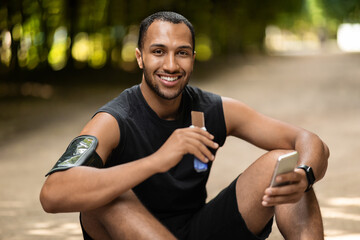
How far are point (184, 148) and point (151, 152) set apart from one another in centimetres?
51

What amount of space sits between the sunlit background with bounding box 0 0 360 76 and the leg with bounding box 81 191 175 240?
40.5ft

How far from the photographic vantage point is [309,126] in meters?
9.05

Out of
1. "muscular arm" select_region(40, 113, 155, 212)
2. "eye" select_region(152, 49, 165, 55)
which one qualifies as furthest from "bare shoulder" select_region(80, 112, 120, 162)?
"eye" select_region(152, 49, 165, 55)

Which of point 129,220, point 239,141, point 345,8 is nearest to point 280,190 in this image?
point 129,220

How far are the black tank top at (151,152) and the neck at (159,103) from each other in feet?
0.12

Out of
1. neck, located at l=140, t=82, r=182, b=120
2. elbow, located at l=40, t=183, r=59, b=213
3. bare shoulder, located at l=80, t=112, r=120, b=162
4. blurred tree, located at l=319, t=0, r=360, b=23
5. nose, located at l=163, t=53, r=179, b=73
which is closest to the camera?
elbow, located at l=40, t=183, r=59, b=213

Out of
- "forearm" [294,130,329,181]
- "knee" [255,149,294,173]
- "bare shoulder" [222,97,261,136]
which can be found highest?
"bare shoulder" [222,97,261,136]

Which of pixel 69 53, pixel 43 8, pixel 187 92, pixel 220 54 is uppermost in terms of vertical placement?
pixel 187 92

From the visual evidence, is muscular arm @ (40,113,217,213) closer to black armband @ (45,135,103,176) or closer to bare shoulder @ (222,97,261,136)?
black armband @ (45,135,103,176)

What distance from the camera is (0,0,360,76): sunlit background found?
1536 centimetres

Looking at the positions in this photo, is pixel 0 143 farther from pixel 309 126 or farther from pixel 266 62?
pixel 266 62

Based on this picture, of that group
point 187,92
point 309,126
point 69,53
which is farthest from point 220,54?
point 187,92

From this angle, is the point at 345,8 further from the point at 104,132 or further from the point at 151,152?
the point at 104,132

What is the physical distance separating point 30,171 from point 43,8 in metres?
10.7
